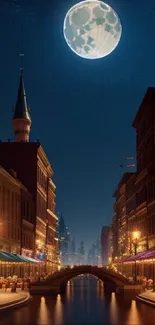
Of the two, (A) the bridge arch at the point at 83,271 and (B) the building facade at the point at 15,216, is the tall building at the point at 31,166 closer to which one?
(B) the building facade at the point at 15,216

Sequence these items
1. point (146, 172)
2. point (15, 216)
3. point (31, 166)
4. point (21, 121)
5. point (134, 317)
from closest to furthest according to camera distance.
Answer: point (134, 317)
point (146, 172)
point (15, 216)
point (31, 166)
point (21, 121)

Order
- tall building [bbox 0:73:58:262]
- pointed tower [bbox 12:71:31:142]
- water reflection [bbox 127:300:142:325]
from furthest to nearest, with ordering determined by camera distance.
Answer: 1. pointed tower [bbox 12:71:31:142]
2. tall building [bbox 0:73:58:262]
3. water reflection [bbox 127:300:142:325]

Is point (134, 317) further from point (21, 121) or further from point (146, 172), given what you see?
point (21, 121)

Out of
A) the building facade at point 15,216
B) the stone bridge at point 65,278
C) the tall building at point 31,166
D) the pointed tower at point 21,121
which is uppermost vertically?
the pointed tower at point 21,121

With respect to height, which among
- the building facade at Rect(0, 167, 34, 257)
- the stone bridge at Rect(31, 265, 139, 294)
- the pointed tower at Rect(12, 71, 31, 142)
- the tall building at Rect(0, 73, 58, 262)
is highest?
the pointed tower at Rect(12, 71, 31, 142)

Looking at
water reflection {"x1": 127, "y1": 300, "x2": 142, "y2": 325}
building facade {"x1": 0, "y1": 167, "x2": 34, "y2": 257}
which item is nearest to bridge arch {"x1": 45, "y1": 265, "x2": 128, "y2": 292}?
building facade {"x1": 0, "y1": 167, "x2": 34, "y2": 257}

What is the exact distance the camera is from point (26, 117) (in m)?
127

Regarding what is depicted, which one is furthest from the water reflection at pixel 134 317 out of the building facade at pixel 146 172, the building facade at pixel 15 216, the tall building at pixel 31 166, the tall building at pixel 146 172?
the tall building at pixel 31 166

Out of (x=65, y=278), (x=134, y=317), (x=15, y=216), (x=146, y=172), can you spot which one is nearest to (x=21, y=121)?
(x=15, y=216)

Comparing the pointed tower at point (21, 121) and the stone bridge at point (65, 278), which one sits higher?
the pointed tower at point (21, 121)

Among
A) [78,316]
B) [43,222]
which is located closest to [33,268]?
[43,222]

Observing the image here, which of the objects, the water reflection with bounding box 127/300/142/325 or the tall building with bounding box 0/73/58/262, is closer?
the water reflection with bounding box 127/300/142/325

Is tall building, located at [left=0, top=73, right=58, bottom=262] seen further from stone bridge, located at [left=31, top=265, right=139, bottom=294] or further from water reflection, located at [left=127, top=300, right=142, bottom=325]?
water reflection, located at [left=127, top=300, right=142, bottom=325]

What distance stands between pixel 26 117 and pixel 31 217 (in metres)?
29.4
